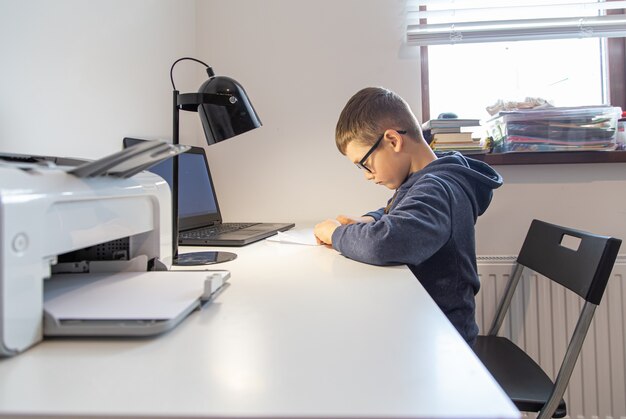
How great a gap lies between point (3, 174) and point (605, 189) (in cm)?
158

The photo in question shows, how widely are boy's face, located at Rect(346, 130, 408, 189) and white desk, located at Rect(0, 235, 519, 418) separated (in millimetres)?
533

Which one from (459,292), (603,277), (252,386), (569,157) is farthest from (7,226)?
(569,157)

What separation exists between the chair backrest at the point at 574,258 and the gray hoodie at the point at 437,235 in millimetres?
241

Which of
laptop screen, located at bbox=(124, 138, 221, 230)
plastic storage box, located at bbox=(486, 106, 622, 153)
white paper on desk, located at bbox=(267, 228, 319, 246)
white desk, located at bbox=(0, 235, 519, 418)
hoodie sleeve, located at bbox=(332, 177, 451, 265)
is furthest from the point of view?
plastic storage box, located at bbox=(486, 106, 622, 153)

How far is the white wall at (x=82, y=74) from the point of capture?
0.68m

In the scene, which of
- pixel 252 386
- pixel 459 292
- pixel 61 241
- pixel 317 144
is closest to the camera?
pixel 252 386

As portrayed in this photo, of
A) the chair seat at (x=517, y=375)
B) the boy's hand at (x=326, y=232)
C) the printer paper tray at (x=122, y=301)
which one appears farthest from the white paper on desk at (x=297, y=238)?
the chair seat at (x=517, y=375)

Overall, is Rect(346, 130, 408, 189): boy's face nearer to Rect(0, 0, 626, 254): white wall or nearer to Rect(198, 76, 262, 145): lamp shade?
Rect(198, 76, 262, 145): lamp shade

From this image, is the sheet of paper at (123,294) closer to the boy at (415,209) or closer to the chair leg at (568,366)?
the boy at (415,209)

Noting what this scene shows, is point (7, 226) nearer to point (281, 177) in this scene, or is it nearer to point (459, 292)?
point (459, 292)

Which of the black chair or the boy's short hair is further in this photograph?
the boy's short hair

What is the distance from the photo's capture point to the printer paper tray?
1.17ft

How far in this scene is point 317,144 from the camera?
1.44 m

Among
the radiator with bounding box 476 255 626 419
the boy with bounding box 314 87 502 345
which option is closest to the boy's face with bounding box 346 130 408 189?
the boy with bounding box 314 87 502 345
